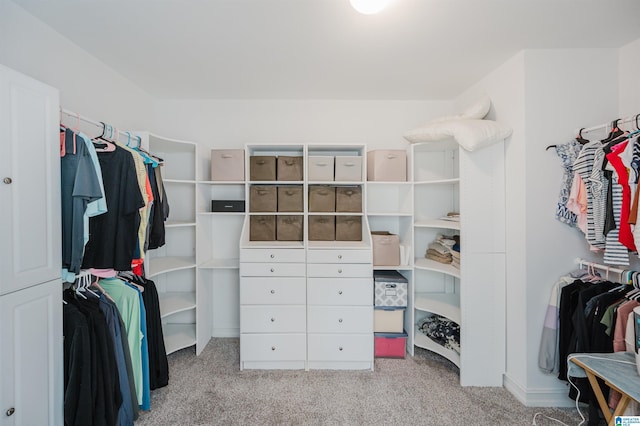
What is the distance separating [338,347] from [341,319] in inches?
9.3

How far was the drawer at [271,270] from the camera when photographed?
2.51 m

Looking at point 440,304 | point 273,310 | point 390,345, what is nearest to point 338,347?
point 390,345

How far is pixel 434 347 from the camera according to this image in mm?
2643

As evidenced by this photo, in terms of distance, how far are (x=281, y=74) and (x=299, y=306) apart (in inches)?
76.3

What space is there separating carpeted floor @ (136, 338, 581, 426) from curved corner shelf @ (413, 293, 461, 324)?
47 cm

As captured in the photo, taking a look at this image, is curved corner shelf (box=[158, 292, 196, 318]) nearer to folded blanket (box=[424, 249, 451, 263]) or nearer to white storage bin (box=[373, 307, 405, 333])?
white storage bin (box=[373, 307, 405, 333])

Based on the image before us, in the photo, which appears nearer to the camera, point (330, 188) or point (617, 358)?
point (617, 358)

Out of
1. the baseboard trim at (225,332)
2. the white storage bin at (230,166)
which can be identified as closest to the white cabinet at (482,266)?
the white storage bin at (230,166)

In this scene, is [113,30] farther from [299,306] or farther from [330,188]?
[299,306]

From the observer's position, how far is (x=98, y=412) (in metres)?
1.61

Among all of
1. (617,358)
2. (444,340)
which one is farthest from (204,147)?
(617,358)

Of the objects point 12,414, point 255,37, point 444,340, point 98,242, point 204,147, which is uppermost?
point 255,37

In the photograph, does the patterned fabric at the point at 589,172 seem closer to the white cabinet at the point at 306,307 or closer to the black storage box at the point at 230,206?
the white cabinet at the point at 306,307

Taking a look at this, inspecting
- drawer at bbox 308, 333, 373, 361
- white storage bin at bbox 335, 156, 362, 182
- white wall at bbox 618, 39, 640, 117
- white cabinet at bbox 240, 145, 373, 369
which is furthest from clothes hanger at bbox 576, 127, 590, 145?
drawer at bbox 308, 333, 373, 361
